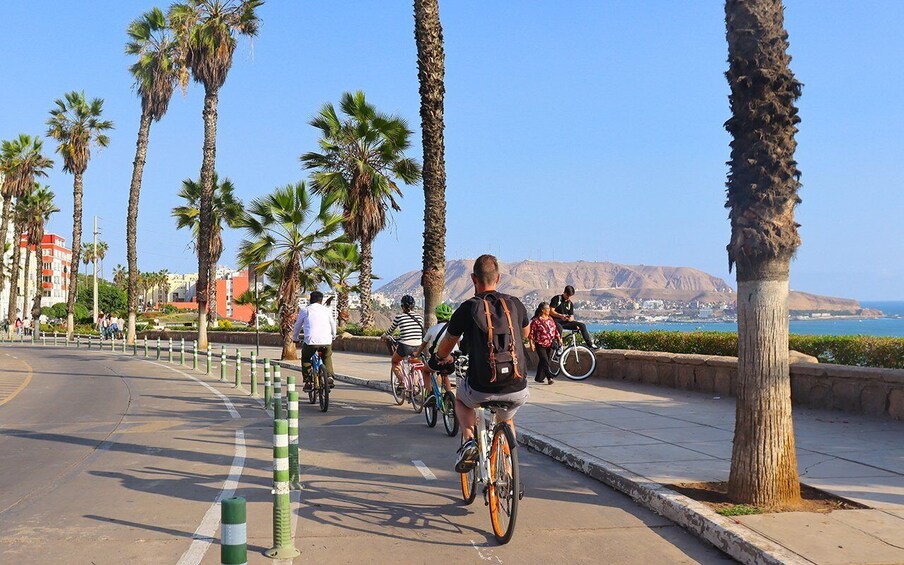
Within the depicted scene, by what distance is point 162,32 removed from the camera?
45.1 metres

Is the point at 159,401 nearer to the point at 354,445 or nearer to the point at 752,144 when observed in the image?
the point at 354,445

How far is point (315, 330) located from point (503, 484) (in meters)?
9.08

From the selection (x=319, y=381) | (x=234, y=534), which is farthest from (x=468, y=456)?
(x=319, y=381)

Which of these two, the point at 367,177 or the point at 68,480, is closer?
the point at 68,480

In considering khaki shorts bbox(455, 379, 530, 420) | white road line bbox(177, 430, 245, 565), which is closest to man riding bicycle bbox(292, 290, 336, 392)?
white road line bbox(177, 430, 245, 565)

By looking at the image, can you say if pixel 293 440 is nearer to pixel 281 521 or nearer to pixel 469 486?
pixel 469 486

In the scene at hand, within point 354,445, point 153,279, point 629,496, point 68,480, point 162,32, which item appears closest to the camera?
point 629,496

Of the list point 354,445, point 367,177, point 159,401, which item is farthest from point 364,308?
point 354,445

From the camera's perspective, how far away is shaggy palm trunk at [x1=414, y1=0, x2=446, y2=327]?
61.3 feet

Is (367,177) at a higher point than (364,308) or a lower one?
higher

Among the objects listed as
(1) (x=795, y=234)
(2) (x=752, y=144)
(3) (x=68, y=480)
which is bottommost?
(3) (x=68, y=480)

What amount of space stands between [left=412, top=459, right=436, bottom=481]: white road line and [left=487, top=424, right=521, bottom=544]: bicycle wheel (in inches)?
87.3

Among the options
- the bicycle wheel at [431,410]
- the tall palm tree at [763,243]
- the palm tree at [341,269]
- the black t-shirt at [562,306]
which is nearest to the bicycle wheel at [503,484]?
the tall palm tree at [763,243]

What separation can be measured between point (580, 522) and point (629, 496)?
105cm
